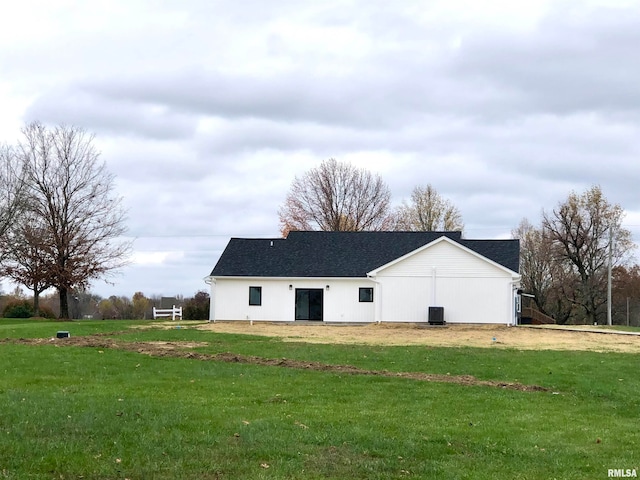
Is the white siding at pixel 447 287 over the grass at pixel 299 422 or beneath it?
over

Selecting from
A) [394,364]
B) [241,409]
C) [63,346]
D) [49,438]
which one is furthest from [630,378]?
[63,346]

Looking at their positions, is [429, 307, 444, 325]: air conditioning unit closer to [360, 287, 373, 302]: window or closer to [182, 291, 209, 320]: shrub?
[360, 287, 373, 302]: window

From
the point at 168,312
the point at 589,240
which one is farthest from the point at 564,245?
the point at 168,312

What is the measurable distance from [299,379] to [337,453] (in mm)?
6480

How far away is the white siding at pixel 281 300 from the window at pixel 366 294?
0.23 metres

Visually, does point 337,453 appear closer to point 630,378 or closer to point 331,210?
point 630,378

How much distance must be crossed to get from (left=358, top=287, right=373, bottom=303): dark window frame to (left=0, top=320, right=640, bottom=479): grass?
23.0 m

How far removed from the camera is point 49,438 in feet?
27.9

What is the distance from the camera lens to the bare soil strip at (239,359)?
48.9 ft

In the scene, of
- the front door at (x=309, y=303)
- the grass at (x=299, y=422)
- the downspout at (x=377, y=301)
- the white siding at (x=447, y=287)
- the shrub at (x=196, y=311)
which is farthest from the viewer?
the shrub at (x=196, y=311)

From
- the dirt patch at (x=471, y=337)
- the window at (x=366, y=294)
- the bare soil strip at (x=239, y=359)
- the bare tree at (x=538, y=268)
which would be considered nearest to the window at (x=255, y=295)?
the dirt patch at (x=471, y=337)

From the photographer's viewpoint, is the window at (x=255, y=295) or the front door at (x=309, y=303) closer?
the front door at (x=309, y=303)

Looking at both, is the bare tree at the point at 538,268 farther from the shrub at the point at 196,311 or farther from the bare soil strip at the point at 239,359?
the bare soil strip at the point at 239,359

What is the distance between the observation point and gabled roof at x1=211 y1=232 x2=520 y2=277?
41.7m
